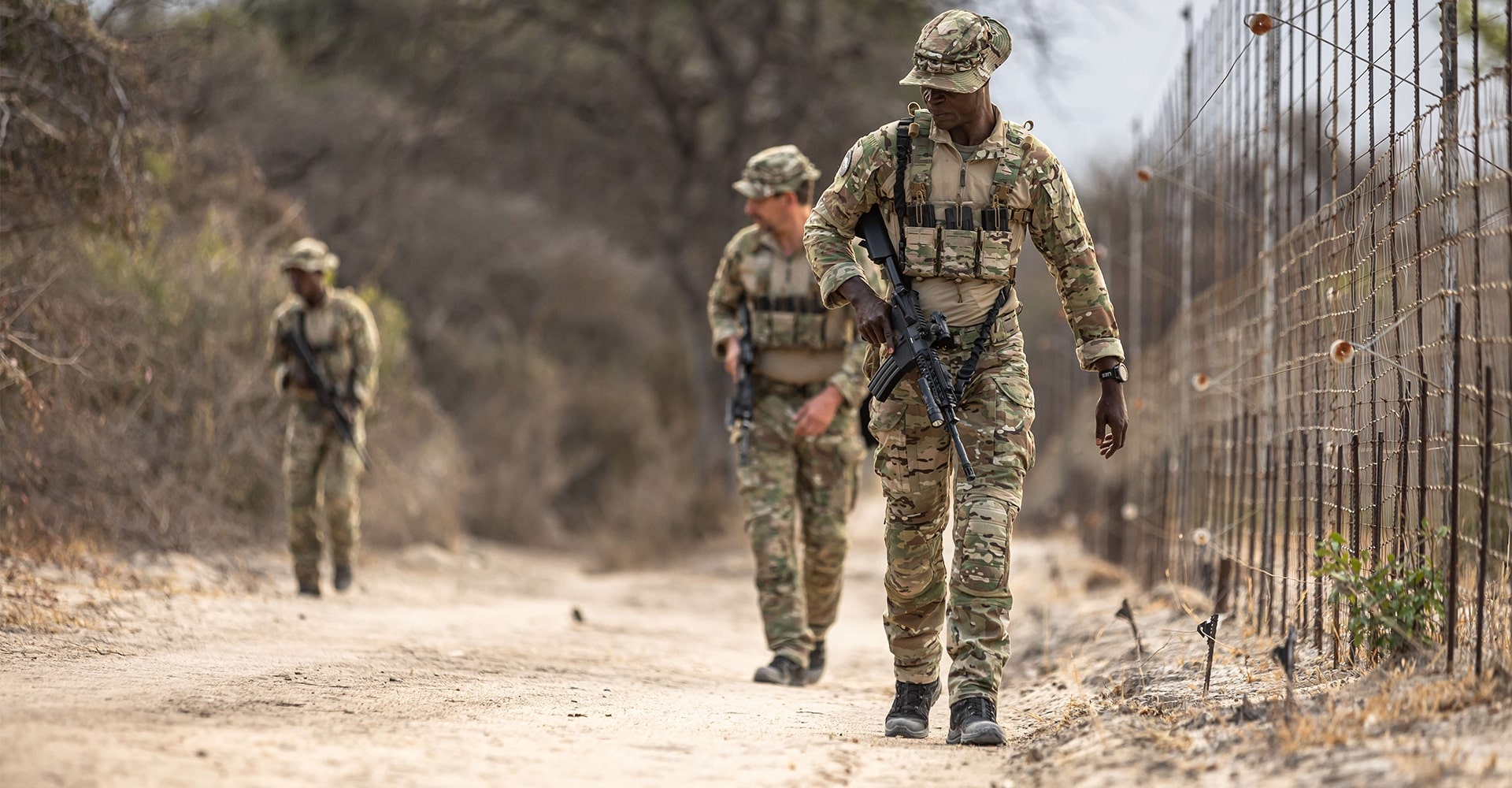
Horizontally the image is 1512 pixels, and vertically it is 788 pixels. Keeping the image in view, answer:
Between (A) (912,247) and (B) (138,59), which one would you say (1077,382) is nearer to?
(B) (138,59)

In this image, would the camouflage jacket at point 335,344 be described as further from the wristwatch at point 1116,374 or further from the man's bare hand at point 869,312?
the wristwatch at point 1116,374

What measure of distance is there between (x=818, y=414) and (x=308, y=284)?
369cm

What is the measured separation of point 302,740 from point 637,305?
1811 cm

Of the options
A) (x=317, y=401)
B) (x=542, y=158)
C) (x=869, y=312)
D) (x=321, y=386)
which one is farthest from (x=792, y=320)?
(x=542, y=158)

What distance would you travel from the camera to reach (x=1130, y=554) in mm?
8734

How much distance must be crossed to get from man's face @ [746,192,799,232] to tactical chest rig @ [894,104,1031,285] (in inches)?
67.2

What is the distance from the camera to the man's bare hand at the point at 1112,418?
3975 mm

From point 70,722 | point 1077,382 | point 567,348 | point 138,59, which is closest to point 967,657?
point 70,722

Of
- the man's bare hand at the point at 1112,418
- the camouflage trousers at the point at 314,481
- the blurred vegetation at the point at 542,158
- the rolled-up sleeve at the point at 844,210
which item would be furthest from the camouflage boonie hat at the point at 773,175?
the blurred vegetation at the point at 542,158

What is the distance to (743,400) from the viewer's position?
5.70m

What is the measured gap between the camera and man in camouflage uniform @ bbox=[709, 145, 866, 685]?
18.5ft

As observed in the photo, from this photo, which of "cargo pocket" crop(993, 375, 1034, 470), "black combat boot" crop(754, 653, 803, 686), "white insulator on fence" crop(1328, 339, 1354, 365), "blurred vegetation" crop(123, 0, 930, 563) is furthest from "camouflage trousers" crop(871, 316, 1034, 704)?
"blurred vegetation" crop(123, 0, 930, 563)

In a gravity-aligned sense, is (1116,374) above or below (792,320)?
below

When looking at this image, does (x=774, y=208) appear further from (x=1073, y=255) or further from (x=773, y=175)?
(x=1073, y=255)
